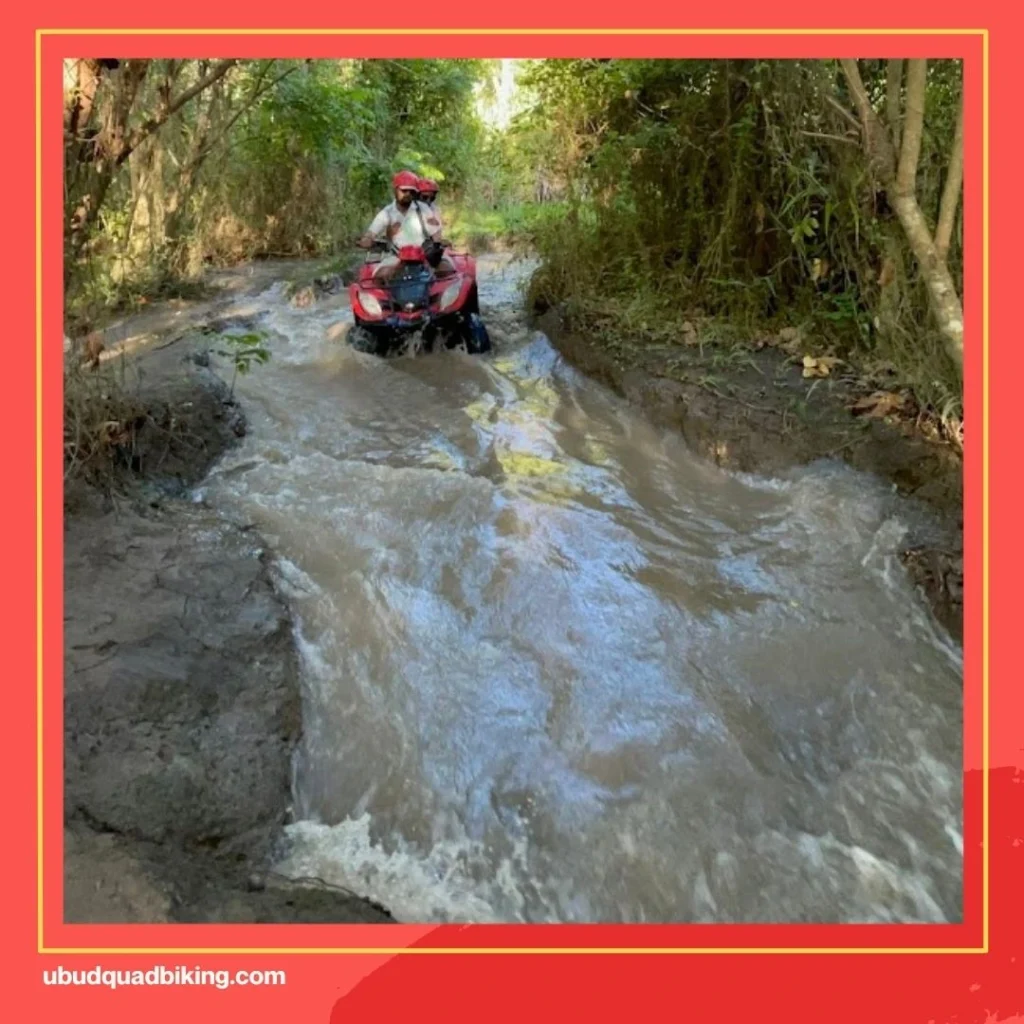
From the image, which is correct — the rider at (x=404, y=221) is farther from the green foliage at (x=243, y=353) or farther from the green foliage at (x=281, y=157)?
the green foliage at (x=281, y=157)

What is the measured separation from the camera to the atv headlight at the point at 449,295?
600cm

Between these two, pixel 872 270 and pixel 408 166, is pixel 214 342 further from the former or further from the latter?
pixel 408 166

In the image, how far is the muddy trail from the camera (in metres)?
2.28

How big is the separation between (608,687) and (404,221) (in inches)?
184

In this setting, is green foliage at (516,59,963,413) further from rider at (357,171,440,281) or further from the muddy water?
the muddy water

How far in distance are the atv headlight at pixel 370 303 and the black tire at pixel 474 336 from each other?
70cm

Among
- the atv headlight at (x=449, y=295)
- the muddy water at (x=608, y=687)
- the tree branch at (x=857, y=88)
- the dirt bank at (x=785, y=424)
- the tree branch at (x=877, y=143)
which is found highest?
the tree branch at (x=857, y=88)

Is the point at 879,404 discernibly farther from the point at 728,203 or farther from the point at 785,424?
the point at 728,203

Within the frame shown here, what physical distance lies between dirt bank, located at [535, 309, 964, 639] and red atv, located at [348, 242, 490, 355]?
106 cm

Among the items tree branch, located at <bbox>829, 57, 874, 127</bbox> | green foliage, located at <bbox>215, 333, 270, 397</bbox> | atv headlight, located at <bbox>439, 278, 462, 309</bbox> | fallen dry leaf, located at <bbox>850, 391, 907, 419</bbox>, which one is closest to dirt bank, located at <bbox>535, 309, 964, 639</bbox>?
fallen dry leaf, located at <bbox>850, 391, 907, 419</bbox>

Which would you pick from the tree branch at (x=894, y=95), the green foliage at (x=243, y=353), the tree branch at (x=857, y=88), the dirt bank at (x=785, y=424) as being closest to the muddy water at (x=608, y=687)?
the dirt bank at (x=785, y=424)

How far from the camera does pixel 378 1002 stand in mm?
1464
